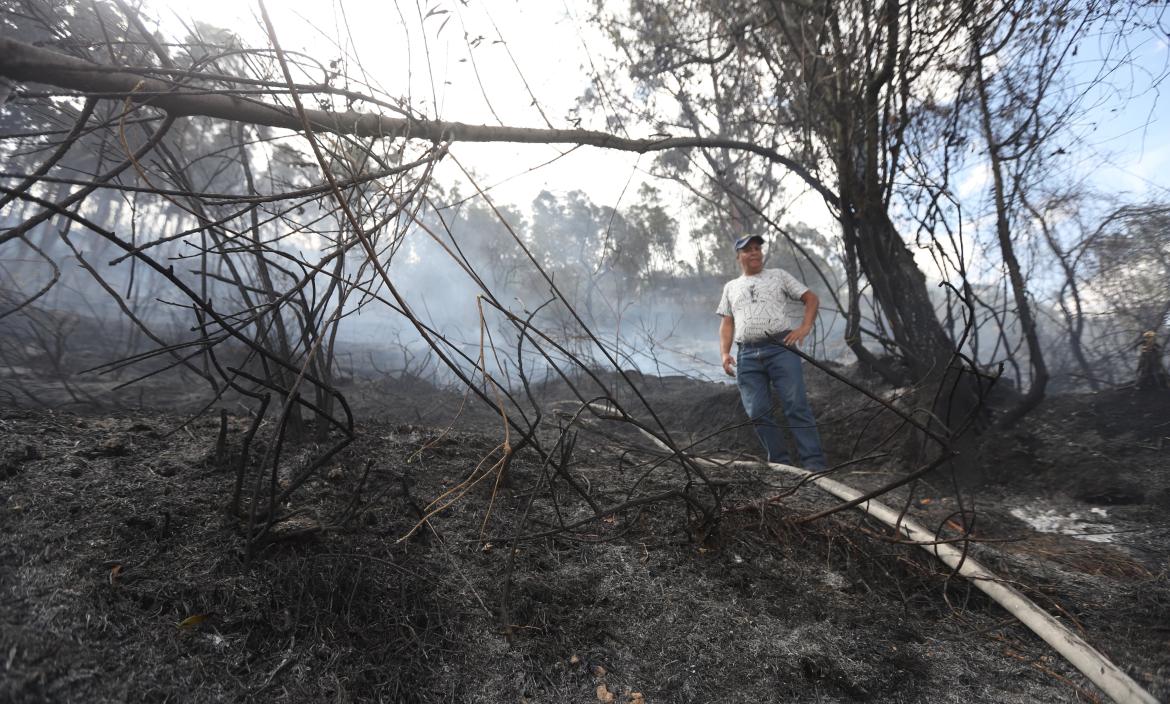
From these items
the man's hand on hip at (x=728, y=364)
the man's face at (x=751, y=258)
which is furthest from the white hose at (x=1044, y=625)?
the man's face at (x=751, y=258)

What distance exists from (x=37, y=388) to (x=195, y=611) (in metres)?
6.11

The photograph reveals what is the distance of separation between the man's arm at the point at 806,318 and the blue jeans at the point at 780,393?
4.6 inches

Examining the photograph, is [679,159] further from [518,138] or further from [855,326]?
[518,138]

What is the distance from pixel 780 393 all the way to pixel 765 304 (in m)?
0.66

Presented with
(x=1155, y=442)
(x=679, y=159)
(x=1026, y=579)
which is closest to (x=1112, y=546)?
(x=1026, y=579)

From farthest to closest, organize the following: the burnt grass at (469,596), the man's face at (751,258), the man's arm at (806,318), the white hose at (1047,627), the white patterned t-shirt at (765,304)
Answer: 1. the man's face at (751,258)
2. the white patterned t-shirt at (765,304)
3. the man's arm at (806,318)
4. the white hose at (1047,627)
5. the burnt grass at (469,596)

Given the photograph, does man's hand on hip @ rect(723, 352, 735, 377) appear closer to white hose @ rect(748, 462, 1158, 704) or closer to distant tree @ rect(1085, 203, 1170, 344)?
white hose @ rect(748, 462, 1158, 704)

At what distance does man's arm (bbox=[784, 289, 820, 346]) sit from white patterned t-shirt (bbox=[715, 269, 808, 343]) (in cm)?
5

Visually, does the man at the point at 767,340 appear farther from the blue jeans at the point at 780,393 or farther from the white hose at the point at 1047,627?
the white hose at the point at 1047,627

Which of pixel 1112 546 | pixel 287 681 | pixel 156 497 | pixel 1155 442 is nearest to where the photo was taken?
pixel 287 681

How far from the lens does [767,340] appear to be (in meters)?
Answer: 3.65

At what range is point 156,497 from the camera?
153 centimetres

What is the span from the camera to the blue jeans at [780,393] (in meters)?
3.45

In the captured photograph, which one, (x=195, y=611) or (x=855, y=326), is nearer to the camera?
(x=195, y=611)
